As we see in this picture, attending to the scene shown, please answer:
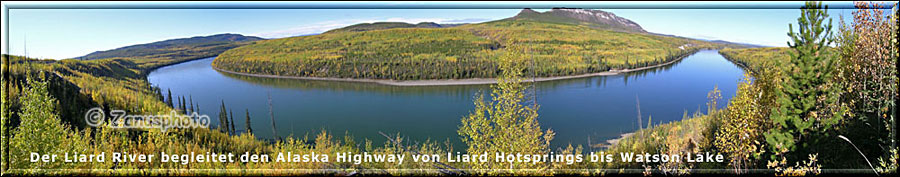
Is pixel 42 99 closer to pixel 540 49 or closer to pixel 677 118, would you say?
pixel 677 118

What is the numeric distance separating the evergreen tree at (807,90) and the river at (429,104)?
14168mm

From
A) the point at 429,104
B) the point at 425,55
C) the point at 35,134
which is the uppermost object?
the point at 425,55

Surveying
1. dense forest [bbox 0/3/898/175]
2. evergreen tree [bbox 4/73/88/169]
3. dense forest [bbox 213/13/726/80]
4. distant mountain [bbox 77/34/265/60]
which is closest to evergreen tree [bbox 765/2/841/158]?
dense forest [bbox 0/3/898/175]

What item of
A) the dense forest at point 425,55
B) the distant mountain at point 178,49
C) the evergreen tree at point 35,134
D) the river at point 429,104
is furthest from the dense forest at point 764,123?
the distant mountain at point 178,49

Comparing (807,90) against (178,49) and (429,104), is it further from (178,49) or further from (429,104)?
(178,49)

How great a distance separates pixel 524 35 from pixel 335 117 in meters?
59.5

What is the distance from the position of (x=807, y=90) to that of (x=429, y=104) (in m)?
31.3

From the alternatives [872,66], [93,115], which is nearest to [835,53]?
[872,66]

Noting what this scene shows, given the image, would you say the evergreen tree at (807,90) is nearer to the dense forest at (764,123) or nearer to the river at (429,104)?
the dense forest at (764,123)

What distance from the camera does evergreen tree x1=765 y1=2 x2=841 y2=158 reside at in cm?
927

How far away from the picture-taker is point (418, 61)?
67375 millimetres

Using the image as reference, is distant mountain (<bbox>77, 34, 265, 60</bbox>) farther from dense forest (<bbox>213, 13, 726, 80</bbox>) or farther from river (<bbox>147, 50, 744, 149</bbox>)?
river (<bbox>147, 50, 744, 149</bbox>)

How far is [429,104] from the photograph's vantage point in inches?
1547

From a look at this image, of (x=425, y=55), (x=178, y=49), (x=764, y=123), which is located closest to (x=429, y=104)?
(x=764, y=123)
